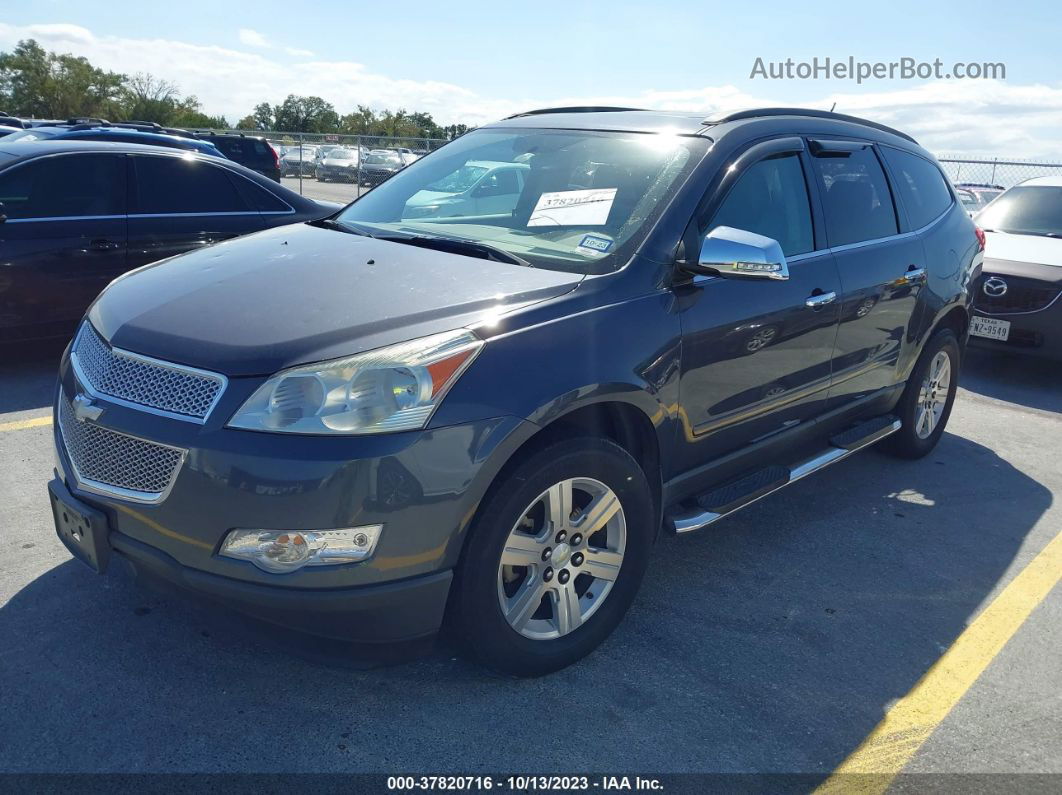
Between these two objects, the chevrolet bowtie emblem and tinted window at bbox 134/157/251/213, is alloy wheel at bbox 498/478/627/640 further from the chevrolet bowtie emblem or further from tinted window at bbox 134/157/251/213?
tinted window at bbox 134/157/251/213

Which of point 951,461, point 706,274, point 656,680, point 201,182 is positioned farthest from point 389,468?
point 201,182

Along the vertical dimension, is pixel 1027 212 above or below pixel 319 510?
above

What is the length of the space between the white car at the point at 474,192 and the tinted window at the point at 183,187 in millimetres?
3334

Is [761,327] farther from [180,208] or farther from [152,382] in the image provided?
[180,208]

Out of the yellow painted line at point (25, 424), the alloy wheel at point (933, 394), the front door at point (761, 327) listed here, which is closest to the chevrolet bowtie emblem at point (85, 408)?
the front door at point (761, 327)

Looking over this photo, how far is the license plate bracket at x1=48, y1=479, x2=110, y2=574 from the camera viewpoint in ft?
8.79

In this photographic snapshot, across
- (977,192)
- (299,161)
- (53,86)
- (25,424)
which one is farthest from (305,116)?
(25,424)

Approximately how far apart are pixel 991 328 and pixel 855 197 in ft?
13.3

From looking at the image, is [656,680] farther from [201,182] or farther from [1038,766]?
[201,182]

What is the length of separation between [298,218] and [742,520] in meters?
4.56

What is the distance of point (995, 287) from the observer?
7.77 m

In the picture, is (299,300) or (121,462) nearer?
(121,462)

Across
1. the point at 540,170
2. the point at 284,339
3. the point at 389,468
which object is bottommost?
the point at 389,468

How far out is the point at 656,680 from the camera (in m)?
3.08
